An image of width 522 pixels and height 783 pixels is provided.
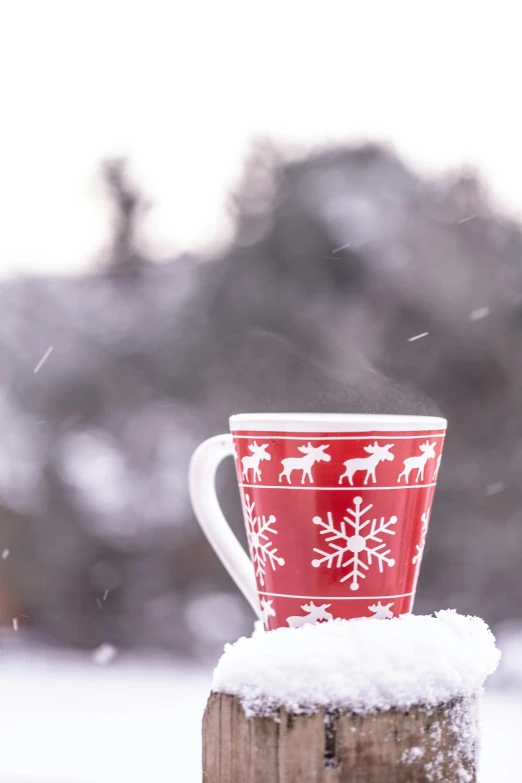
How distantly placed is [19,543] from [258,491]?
1809 mm

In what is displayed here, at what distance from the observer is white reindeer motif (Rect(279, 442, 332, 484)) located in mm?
577

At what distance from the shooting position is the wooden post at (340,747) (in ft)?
1.78

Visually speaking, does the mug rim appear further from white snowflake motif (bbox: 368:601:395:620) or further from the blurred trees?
the blurred trees

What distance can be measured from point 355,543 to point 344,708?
11cm

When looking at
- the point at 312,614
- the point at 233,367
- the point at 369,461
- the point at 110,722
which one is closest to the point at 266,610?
the point at 312,614

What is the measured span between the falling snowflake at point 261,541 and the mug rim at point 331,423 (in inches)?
2.6

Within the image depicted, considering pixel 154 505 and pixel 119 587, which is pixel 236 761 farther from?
pixel 119 587

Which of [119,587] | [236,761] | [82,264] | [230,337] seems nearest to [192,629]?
[119,587]

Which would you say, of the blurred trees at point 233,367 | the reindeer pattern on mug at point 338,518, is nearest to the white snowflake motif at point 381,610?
the reindeer pattern on mug at point 338,518

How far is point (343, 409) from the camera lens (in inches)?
51.8

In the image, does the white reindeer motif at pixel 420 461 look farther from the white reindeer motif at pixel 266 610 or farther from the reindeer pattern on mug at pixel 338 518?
the white reindeer motif at pixel 266 610

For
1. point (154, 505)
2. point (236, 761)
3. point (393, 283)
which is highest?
point (393, 283)

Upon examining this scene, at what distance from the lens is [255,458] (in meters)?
0.61

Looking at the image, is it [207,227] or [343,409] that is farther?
[207,227]
